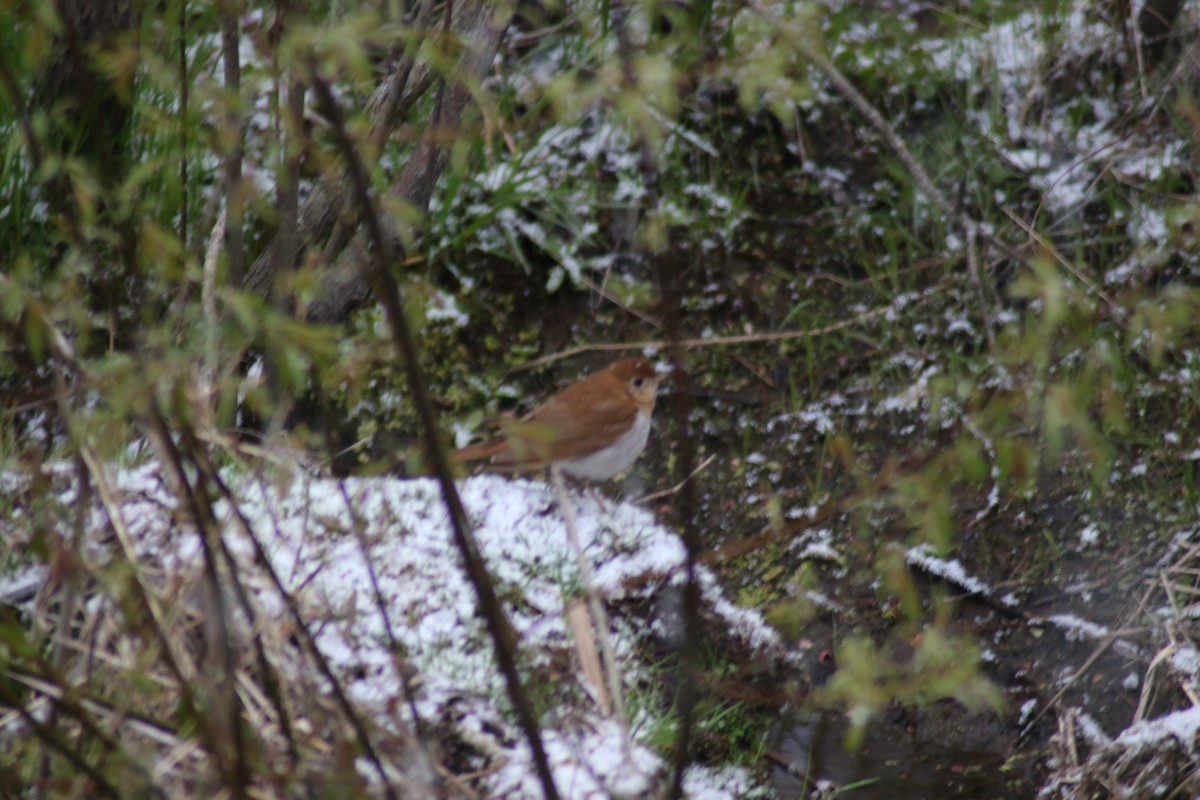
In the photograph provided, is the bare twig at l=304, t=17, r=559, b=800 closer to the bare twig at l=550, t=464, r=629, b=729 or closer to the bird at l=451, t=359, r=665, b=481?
the bare twig at l=550, t=464, r=629, b=729

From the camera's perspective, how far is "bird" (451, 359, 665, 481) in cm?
371

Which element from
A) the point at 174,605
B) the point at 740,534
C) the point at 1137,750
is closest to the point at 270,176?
the point at 740,534

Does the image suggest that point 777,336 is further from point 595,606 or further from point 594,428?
point 595,606

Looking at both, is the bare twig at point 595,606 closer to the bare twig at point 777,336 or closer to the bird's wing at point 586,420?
the bird's wing at point 586,420

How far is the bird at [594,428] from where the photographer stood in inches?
146

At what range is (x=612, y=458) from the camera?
12.5 feet

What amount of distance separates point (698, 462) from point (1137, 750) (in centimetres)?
178

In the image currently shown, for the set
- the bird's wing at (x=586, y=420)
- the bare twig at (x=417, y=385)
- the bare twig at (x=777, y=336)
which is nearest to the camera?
the bare twig at (x=417, y=385)

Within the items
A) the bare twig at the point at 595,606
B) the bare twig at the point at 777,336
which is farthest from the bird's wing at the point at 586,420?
the bare twig at the point at 777,336

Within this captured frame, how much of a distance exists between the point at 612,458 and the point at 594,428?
0.51 ft

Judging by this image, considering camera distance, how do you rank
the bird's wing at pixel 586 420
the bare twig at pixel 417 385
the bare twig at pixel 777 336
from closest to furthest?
the bare twig at pixel 417 385 < the bird's wing at pixel 586 420 < the bare twig at pixel 777 336

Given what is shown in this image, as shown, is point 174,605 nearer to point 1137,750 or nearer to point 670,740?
point 670,740

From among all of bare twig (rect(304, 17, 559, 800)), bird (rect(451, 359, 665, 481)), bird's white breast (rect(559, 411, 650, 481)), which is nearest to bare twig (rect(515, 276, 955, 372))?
bird (rect(451, 359, 665, 481))

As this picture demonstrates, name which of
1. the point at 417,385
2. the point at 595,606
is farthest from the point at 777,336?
the point at 417,385
